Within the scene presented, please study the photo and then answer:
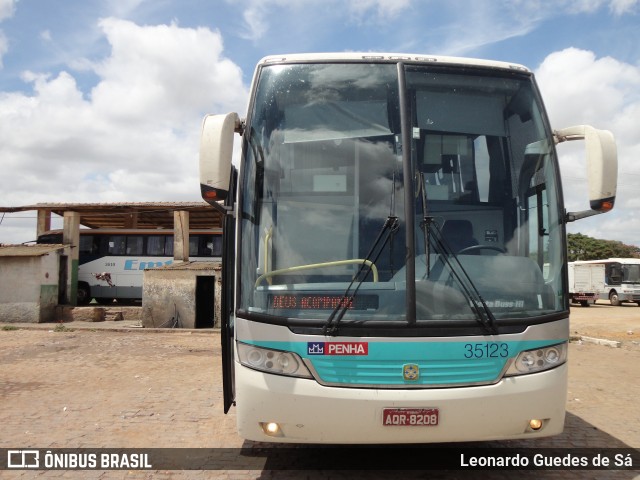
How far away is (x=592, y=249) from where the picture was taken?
53.1 m

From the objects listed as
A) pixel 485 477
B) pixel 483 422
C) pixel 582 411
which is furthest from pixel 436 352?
pixel 582 411

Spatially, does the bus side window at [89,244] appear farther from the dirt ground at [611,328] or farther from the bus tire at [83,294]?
the dirt ground at [611,328]

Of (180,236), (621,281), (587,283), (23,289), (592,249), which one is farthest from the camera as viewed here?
(592,249)

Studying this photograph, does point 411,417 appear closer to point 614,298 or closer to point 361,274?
point 361,274

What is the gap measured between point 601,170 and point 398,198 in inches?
61.0

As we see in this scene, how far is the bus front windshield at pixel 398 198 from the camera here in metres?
3.62

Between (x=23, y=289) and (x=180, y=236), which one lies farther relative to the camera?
(x=180, y=236)

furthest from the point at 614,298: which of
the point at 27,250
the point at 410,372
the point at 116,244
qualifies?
the point at 410,372

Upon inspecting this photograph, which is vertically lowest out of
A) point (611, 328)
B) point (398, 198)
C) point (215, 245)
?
point (611, 328)

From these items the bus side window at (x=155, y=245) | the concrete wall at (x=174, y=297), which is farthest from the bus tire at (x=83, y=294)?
the concrete wall at (x=174, y=297)

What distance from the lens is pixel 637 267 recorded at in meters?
31.5

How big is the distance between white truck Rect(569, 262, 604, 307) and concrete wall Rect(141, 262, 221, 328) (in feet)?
80.4

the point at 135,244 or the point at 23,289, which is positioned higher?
the point at 135,244

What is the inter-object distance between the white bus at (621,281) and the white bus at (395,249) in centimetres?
3153
